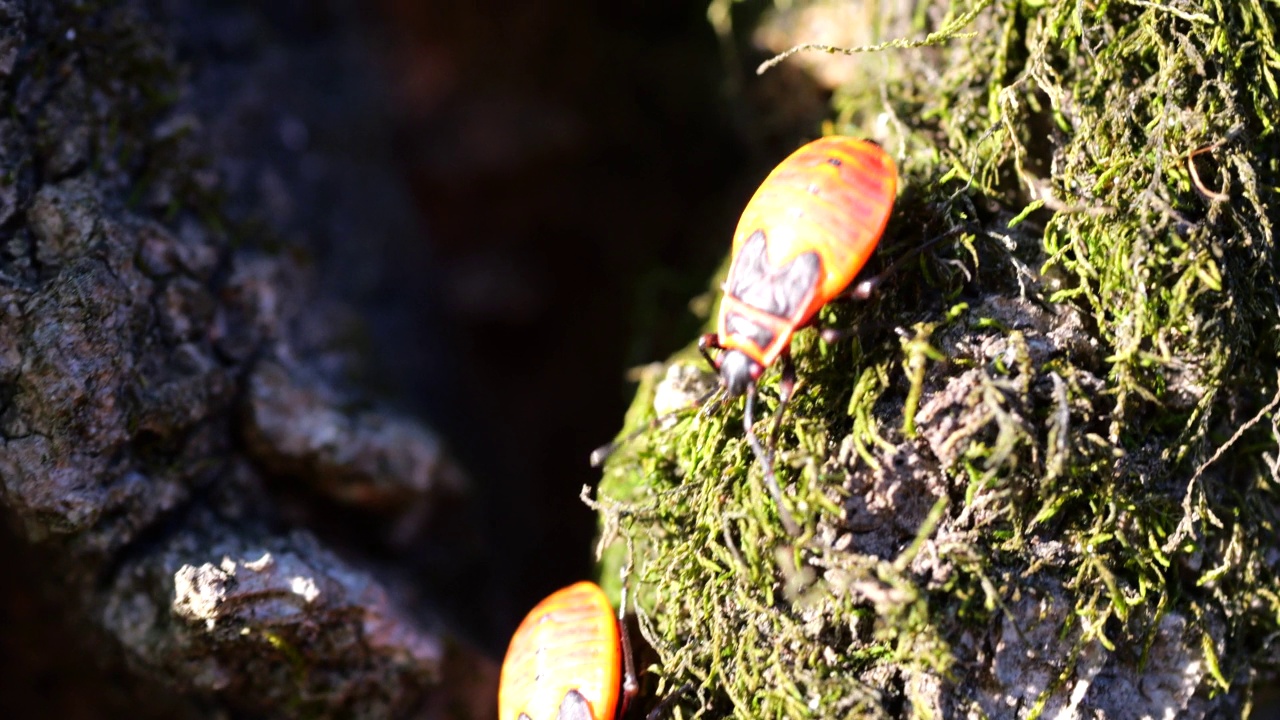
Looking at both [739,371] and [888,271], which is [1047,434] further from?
[739,371]

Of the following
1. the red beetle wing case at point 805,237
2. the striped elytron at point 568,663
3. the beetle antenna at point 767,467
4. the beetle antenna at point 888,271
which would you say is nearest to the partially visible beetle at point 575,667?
the striped elytron at point 568,663

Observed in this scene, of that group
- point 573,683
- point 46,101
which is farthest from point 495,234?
point 573,683

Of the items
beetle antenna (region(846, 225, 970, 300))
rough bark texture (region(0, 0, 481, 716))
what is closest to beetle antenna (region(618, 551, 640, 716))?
rough bark texture (region(0, 0, 481, 716))

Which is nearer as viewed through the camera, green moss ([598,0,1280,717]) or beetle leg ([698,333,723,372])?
green moss ([598,0,1280,717])

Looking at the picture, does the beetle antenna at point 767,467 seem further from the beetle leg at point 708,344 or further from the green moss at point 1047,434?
the beetle leg at point 708,344

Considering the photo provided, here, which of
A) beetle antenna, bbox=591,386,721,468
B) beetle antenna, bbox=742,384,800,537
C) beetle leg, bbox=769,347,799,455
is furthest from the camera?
beetle antenna, bbox=591,386,721,468

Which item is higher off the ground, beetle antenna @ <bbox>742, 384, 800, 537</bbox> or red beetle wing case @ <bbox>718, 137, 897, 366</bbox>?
red beetle wing case @ <bbox>718, 137, 897, 366</bbox>

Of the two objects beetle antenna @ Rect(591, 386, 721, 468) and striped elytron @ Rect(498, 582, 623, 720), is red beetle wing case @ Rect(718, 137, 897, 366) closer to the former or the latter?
beetle antenna @ Rect(591, 386, 721, 468)
